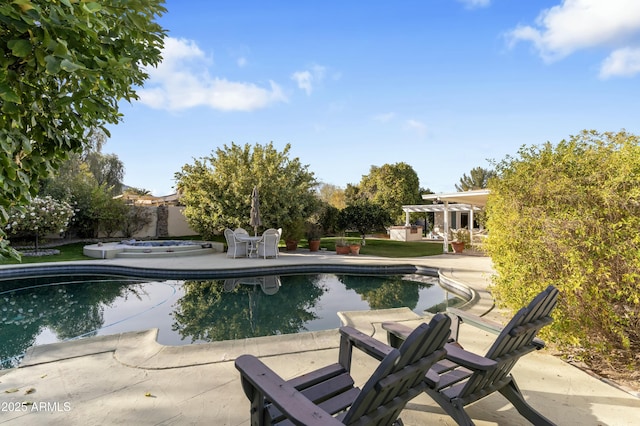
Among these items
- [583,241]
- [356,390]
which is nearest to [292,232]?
[583,241]

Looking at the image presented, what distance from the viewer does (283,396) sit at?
1675 millimetres

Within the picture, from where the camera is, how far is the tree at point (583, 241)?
3.13 m

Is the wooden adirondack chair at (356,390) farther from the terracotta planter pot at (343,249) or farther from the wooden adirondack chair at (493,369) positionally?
the terracotta planter pot at (343,249)

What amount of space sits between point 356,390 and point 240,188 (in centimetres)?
1247

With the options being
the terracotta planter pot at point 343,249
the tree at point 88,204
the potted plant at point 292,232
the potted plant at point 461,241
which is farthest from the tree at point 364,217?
the tree at point 88,204

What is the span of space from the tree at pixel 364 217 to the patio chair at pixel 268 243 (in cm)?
493

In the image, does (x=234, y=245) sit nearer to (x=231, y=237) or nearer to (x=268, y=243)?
(x=231, y=237)

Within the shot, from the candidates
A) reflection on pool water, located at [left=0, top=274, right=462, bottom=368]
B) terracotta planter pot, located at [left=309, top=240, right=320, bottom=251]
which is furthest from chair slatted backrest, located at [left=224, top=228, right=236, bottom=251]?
terracotta planter pot, located at [left=309, top=240, right=320, bottom=251]

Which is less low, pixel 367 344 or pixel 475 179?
pixel 475 179

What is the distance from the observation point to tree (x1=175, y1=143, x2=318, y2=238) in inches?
559

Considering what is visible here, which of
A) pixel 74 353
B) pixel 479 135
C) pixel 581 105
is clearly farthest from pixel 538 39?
pixel 74 353

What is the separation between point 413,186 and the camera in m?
28.7

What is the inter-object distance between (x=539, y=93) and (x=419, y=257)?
6.92 meters

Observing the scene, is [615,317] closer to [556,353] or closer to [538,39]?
[556,353]
